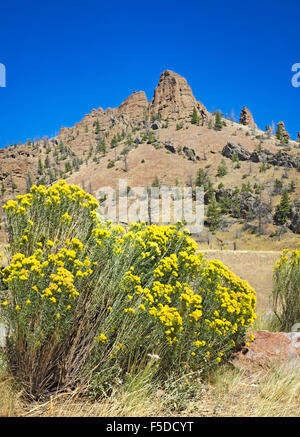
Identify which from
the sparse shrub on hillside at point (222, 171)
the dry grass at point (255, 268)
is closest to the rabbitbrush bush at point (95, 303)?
the dry grass at point (255, 268)

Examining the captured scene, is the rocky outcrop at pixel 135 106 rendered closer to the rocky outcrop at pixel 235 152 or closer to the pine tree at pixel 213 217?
the rocky outcrop at pixel 235 152

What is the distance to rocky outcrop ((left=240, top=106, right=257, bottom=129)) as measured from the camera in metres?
124

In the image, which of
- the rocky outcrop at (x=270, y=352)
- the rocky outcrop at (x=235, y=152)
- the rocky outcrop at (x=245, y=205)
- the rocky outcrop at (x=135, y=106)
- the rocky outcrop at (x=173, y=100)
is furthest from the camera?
the rocky outcrop at (x=135, y=106)

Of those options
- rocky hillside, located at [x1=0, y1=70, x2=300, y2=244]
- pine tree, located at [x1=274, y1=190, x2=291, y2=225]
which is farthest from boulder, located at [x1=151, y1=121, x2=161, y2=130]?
pine tree, located at [x1=274, y1=190, x2=291, y2=225]

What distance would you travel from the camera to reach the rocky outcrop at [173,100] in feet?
334

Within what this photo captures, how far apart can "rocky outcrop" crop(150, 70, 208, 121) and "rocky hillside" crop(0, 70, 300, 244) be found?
39cm

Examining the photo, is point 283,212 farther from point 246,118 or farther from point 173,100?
point 246,118

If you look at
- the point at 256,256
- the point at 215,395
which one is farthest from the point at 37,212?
the point at 256,256

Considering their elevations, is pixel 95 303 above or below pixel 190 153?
below

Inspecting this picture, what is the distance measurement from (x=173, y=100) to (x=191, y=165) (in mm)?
52012

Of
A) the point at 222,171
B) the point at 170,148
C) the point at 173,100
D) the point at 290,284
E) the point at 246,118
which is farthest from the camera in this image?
the point at 246,118

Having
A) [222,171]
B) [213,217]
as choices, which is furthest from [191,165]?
[213,217]

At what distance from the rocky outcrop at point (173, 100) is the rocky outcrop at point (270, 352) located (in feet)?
328

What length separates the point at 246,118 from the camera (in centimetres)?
12450
